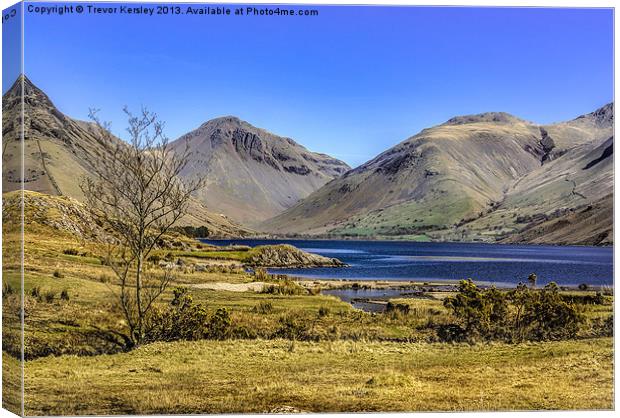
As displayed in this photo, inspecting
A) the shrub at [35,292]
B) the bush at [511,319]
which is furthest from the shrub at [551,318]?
the shrub at [35,292]

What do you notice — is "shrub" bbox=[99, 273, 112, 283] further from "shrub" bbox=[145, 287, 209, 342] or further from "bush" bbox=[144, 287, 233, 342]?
→ "shrub" bbox=[145, 287, 209, 342]

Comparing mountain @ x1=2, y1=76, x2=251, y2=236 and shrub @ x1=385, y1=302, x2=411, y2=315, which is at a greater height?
mountain @ x1=2, y1=76, x2=251, y2=236

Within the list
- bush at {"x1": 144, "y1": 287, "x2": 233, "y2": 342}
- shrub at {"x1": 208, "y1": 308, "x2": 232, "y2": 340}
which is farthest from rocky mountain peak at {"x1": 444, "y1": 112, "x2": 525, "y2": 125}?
bush at {"x1": 144, "y1": 287, "x2": 233, "y2": 342}

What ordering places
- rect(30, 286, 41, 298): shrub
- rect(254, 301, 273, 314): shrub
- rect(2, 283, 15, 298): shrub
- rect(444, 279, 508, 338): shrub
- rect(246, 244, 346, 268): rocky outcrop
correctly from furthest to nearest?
rect(246, 244, 346, 268): rocky outcrop
rect(254, 301, 273, 314): shrub
rect(444, 279, 508, 338): shrub
rect(30, 286, 41, 298): shrub
rect(2, 283, 15, 298): shrub

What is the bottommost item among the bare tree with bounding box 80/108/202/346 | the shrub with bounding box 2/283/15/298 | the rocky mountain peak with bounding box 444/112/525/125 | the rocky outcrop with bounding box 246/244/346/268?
the rocky outcrop with bounding box 246/244/346/268

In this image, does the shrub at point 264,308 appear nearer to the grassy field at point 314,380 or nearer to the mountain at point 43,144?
the grassy field at point 314,380

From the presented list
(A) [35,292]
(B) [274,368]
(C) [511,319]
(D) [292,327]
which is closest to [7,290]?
(B) [274,368]

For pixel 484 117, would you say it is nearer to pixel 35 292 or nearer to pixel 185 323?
pixel 185 323

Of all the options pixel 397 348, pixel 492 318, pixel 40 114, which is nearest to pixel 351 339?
pixel 397 348
